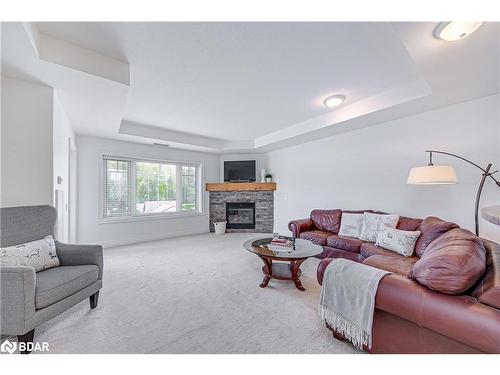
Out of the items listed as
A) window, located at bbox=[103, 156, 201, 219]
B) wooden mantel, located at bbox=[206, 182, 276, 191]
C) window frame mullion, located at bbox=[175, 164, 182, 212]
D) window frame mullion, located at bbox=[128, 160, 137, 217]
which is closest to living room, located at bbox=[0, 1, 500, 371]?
window, located at bbox=[103, 156, 201, 219]

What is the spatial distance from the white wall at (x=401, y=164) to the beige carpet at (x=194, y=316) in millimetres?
1744

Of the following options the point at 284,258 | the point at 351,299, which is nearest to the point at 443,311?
the point at 351,299

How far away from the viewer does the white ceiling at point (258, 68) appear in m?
1.66

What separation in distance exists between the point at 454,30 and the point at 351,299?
195 cm

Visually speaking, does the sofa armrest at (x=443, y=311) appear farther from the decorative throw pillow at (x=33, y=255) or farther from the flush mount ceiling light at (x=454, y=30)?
the decorative throw pillow at (x=33, y=255)

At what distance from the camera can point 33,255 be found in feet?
5.97

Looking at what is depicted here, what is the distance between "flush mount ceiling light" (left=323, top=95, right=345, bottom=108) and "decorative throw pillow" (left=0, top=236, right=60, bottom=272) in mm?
3531

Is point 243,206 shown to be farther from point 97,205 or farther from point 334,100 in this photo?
point 334,100

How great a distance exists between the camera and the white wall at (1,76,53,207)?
2.04 meters

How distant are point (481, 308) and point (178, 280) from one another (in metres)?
2.72

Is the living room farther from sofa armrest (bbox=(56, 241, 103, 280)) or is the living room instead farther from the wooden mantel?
the wooden mantel

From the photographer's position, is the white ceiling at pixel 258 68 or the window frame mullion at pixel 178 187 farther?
the window frame mullion at pixel 178 187

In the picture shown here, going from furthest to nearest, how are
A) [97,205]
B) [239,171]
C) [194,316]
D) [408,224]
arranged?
[239,171] < [97,205] < [408,224] < [194,316]

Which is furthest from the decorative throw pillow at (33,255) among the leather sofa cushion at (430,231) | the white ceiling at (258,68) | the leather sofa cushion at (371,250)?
the leather sofa cushion at (430,231)
